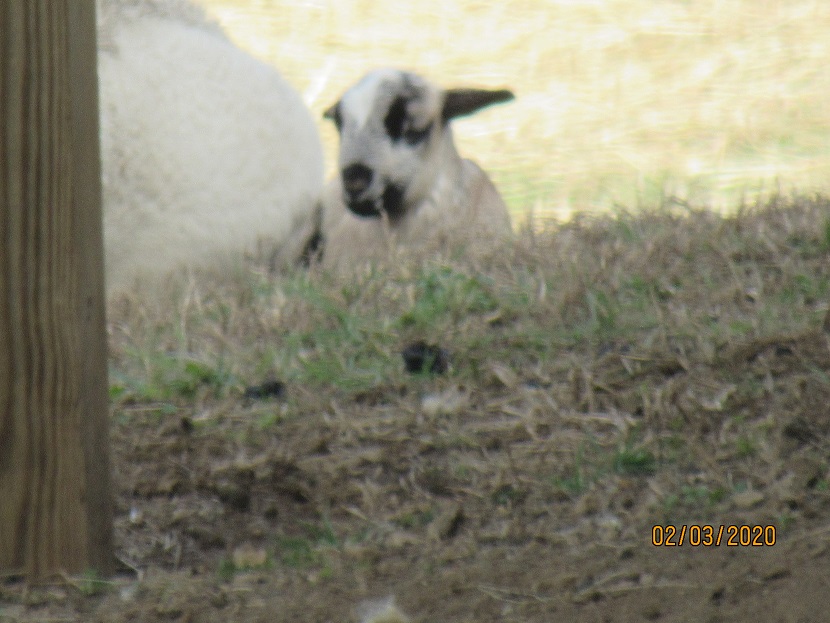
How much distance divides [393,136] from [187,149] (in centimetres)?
131

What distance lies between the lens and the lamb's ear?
687 centimetres

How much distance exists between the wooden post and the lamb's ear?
4.48 m

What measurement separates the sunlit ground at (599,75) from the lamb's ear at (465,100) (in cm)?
212

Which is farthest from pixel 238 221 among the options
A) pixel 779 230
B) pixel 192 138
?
pixel 779 230

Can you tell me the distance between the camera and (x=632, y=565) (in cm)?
261

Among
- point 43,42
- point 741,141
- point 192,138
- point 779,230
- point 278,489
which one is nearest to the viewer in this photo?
point 43,42

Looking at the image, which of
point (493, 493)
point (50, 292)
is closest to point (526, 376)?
point (493, 493)

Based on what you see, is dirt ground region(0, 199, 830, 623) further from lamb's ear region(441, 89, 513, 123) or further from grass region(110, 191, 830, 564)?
lamb's ear region(441, 89, 513, 123)

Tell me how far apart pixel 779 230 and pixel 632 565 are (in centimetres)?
236

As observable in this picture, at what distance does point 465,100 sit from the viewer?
22.7ft

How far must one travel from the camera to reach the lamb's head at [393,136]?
662 centimetres

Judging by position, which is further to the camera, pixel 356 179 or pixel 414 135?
pixel 414 135

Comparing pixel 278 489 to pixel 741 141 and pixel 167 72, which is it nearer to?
pixel 167 72
